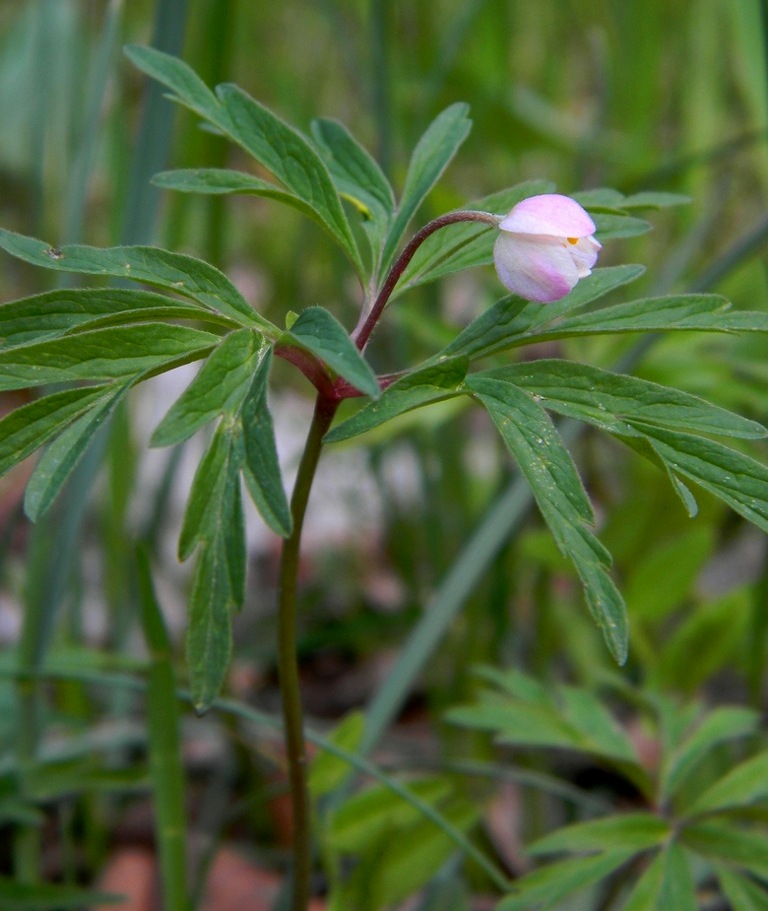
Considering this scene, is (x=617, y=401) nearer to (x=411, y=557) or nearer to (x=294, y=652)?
(x=294, y=652)

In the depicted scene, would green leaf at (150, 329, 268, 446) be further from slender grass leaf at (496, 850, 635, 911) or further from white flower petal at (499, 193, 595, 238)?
slender grass leaf at (496, 850, 635, 911)

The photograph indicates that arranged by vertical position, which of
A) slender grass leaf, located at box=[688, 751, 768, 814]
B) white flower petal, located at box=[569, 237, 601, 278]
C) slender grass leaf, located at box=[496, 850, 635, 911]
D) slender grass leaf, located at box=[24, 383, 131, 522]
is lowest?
slender grass leaf, located at box=[496, 850, 635, 911]

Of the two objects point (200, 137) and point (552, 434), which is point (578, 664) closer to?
point (552, 434)

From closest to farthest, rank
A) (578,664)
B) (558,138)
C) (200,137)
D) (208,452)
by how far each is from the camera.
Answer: (208,452)
(578,664)
(200,137)
(558,138)

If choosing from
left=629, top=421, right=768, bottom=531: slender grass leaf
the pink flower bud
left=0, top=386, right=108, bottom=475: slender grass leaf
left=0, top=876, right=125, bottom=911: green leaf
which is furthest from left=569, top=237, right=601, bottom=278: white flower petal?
left=0, top=876, right=125, bottom=911: green leaf

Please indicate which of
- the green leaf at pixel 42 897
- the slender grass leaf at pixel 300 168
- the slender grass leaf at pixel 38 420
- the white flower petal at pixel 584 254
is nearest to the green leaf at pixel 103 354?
the slender grass leaf at pixel 38 420

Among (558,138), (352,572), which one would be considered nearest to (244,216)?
(558,138)

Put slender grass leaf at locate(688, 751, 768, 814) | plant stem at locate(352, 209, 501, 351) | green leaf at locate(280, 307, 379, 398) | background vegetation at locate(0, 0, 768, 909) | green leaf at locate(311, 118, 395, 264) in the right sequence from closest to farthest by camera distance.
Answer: green leaf at locate(280, 307, 379, 398)
plant stem at locate(352, 209, 501, 351)
green leaf at locate(311, 118, 395, 264)
slender grass leaf at locate(688, 751, 768, 814)
background vegetation at locate(0, 0, 768, 909)

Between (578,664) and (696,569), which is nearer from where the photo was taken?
(696,569)
